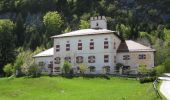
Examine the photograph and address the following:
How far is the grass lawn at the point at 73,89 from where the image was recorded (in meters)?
43.3

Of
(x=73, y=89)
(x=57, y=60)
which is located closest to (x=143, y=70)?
(x=57, y=60)

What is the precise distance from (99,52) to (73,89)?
26.4 metres

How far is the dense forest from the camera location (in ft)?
486

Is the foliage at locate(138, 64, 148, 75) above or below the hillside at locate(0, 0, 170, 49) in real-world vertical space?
below

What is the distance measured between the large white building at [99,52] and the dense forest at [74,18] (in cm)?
4897

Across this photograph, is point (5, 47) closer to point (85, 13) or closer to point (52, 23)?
point (52, 23)

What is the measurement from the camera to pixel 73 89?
54.8 metres

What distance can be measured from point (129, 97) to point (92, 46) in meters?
42.0

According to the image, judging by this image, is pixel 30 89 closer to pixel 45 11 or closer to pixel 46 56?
pixel 46 56

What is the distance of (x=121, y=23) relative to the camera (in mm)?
158500

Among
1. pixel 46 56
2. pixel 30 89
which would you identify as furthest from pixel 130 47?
pixel 30 89

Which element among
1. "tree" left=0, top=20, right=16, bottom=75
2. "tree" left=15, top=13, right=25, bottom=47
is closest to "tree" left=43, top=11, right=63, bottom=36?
"tree" left=15, top=13, right=25, bottom=47

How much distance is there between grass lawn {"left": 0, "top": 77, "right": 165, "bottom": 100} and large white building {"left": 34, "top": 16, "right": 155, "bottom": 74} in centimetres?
1191

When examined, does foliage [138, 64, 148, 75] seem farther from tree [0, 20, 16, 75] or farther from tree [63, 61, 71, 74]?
tree [0, 20, 16, 75]
